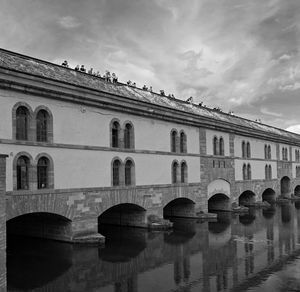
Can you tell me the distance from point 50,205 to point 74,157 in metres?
2.54

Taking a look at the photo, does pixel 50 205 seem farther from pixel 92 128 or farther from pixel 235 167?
pixel 235 167

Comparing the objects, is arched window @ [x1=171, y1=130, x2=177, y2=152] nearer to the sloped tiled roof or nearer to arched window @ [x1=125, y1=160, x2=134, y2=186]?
the sloped tiled roof

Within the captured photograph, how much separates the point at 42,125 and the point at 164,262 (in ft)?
25.9

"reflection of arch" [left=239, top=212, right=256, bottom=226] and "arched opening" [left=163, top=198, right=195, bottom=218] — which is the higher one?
"arched opening" [left=163, top=198, right=195, bottom=218]

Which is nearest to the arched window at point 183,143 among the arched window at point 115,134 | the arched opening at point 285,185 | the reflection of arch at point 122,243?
the reflection of arch at point 122,243

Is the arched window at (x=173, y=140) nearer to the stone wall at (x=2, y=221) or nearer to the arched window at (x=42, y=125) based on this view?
the arched window at (x=42, y=125)

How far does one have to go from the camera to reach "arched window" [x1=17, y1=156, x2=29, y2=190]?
15742 mm

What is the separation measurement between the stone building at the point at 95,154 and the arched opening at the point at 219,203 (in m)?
0.16

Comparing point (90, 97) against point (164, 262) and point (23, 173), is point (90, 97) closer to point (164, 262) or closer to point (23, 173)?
point (23, 173)

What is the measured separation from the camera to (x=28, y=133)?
16000mm

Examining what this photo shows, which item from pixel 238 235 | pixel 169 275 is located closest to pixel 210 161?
pixel 238 235

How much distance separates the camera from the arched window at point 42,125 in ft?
54.4

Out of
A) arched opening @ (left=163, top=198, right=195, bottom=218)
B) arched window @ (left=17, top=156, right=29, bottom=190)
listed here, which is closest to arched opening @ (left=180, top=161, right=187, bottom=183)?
arched opening @ (left=163, top=198, right=195, bottom=218)

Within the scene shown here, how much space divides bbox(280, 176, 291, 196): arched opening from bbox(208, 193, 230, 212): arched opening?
584 inches
